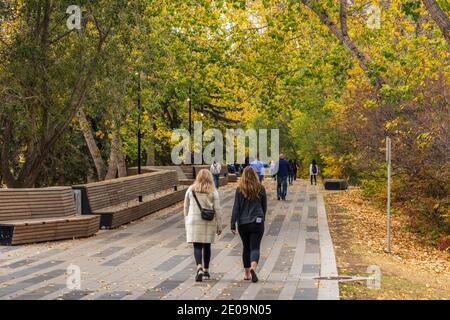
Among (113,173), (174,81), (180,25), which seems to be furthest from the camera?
(113,173)

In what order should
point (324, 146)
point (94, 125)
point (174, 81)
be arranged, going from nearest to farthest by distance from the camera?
point (174, 81) → point (94, 125) → point (324, 146)

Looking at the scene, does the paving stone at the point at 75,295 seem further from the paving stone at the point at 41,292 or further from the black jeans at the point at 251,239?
the black jeans at the point at 251,239

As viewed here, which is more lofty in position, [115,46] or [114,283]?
[115,46]

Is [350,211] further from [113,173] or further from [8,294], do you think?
[8,294]

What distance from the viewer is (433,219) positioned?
68.5 feet

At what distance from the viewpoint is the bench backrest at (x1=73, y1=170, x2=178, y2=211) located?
1939 centimetres

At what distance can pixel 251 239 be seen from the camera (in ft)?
37.7

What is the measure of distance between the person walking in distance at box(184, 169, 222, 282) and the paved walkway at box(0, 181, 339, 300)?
42 centimetres

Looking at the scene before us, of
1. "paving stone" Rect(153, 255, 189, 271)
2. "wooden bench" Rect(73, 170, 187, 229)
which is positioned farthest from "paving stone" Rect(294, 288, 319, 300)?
"wooden bench" Rect(73, 170, 187, 229)

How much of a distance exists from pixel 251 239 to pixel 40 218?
678cm

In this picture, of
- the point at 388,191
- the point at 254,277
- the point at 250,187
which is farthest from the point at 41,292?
the point at 388,191

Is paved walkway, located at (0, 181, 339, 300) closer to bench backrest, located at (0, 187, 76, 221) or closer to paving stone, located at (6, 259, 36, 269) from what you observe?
paving stone, located at (6, 259, 36, 269)
